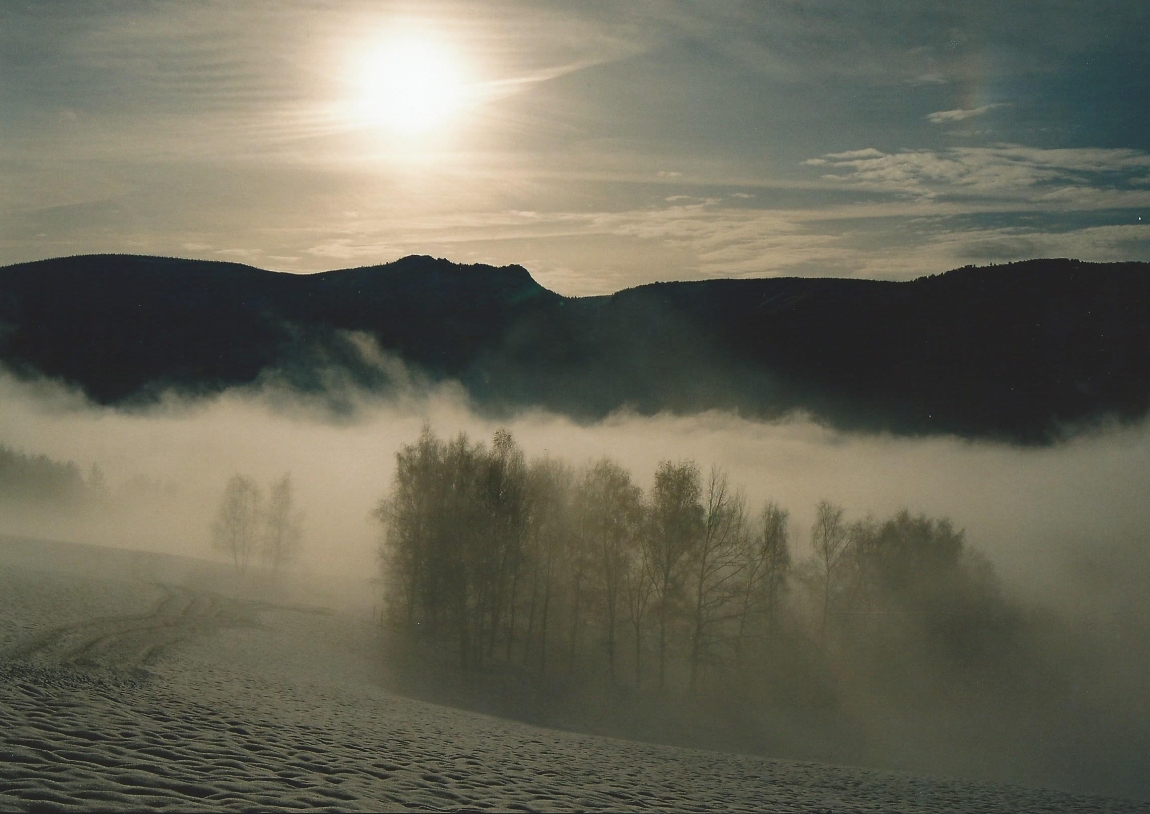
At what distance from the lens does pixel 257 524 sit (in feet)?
382

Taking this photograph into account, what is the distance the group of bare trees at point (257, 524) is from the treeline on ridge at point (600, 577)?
61.8m

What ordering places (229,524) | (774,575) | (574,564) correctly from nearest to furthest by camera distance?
(574,564), (774,575), (229,524)

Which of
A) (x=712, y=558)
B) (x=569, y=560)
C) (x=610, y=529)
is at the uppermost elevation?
(x=610, y=529)

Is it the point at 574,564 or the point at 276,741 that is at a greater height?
the point at 276,741

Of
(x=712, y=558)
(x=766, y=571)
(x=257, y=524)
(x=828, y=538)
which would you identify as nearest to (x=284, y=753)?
(x=712, y=558)

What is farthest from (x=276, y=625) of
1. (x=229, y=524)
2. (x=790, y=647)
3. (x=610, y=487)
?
(x=229, y=524)

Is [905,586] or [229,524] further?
[229,524]

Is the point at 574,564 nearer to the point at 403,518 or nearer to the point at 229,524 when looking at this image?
the point at 403,518

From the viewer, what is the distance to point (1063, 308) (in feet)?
587

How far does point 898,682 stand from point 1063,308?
506 ft

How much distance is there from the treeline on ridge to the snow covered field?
17.2m

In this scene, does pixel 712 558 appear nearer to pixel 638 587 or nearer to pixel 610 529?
pixel 638 587

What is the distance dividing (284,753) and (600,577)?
1740 inches

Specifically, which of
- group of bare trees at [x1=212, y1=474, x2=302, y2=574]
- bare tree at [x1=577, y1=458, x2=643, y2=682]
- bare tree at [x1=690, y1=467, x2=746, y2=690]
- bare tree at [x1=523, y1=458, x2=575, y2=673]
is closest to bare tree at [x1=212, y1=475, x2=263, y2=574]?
group of bare trees at [x1=212, y1=474, x2=302, y2=574]
